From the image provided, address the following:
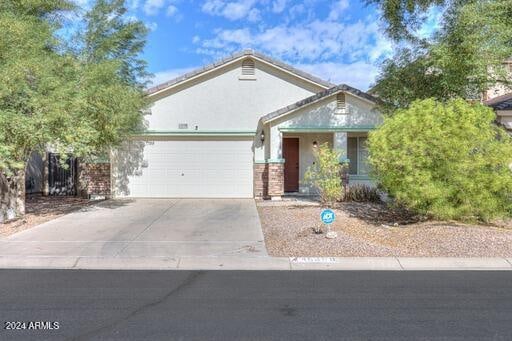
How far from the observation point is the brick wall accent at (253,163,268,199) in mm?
18438

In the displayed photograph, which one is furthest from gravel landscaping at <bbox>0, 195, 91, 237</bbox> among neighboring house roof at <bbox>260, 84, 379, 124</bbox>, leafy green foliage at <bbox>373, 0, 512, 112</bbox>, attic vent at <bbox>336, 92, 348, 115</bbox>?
leafy green foliage at <bbox>373, 0, 512, 112</bbox>

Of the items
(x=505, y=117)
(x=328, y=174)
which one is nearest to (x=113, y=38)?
(x=328, y=174)

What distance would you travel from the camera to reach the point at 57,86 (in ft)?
37.4

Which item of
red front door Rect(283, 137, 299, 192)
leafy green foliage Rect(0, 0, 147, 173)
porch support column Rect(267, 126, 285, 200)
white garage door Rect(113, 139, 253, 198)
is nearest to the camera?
leafy green foliage Rect(0, 0, 147, 173)

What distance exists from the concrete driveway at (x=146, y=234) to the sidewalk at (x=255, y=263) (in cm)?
32

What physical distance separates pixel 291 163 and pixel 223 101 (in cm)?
389

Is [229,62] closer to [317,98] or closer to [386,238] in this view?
[317,98]

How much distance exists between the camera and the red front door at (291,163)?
19781 millimetres

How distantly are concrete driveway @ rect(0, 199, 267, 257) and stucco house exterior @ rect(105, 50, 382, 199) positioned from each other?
329 cm

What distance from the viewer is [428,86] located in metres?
13.9
